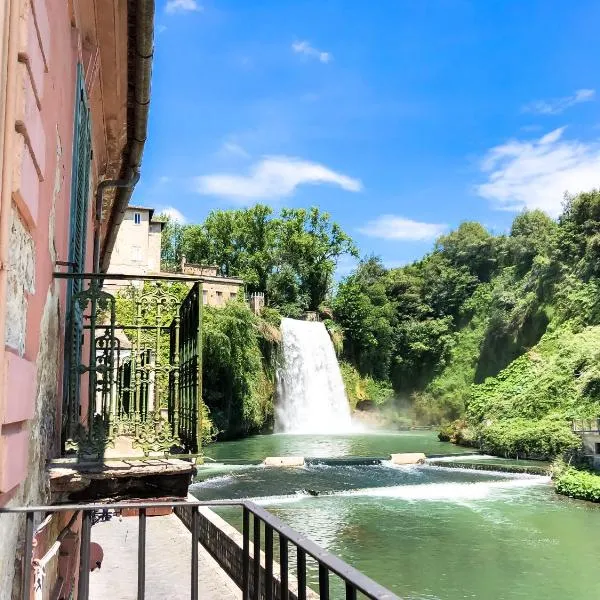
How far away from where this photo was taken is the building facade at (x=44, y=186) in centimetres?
177

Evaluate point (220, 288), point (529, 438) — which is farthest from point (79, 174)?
point (220, 288)

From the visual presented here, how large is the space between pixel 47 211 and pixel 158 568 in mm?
7176

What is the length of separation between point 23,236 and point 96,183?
447 cm

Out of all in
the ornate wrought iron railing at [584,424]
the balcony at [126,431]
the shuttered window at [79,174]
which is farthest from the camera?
the ornate wrought iron railing at [584,424]

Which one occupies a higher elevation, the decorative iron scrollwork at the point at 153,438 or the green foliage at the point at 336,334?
the green foliage at the point at 336,334

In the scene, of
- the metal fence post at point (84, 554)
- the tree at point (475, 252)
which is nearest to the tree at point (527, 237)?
the tree at point (475, 252)

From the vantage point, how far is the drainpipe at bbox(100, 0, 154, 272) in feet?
12.2

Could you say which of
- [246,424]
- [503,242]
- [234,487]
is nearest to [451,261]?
[503,242]

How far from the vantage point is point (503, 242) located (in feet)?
154

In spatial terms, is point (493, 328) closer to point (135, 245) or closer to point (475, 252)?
point (475, 252)

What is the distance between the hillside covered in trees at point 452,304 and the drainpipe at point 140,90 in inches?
861

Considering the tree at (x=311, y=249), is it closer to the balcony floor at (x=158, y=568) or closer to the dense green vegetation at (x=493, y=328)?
the dense green vegetation at (x=493, y=328)

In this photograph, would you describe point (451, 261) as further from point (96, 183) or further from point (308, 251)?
point (96, 183)

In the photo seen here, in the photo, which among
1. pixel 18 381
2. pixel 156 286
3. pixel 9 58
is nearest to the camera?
pixel 9 58
